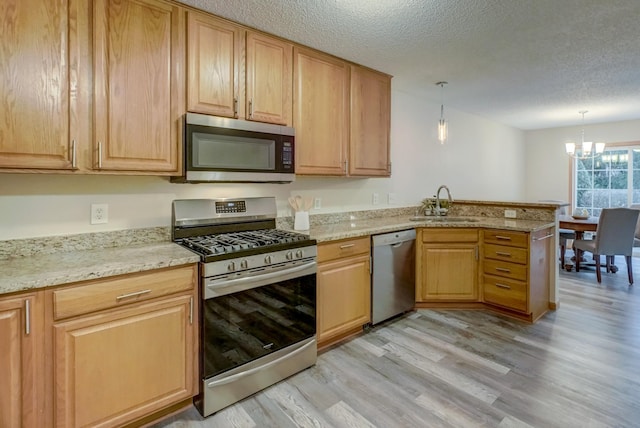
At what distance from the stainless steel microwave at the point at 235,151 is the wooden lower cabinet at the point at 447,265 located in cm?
155

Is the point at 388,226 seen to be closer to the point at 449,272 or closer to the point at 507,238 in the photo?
the point at 449,272

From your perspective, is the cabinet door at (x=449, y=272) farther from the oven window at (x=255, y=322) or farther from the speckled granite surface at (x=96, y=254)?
the oven window at (x=255, y=322)

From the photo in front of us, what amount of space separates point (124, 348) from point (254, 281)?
0.69 m

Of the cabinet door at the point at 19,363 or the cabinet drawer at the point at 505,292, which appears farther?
the cabinet drawer at the point at 505,292

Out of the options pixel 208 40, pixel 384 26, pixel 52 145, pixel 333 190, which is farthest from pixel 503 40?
pixel 52 145

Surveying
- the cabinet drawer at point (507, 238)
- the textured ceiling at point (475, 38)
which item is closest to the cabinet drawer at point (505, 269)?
the cabinet drawer at point (507, 238)

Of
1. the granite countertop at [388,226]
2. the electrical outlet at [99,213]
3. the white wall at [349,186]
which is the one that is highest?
the white wall at [349,186]

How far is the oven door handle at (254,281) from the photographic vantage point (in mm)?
1848

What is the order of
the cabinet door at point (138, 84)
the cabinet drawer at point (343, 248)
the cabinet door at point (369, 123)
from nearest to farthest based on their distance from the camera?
the cabinet door at point (138, 84) < the cabinet drawer at point (343, 248) < the cabinet door at point (369, 123)

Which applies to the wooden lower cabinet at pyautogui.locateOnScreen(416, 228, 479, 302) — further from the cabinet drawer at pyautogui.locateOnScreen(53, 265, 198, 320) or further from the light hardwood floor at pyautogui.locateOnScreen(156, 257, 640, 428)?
the cabinet drawer at pyautogui.locateOnScreen(53, 265, 198, 320)

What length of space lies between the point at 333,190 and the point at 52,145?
2159 mm

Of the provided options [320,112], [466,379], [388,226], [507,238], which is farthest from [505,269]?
[320,112]

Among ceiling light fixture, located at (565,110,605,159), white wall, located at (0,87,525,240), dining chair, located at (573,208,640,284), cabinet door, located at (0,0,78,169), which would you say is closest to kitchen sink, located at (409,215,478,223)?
white wall, located at (0,87,525,240)

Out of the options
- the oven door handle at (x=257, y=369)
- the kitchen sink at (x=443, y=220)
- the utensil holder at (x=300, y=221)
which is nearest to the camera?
the oven door handle at (x=257, y=369)
